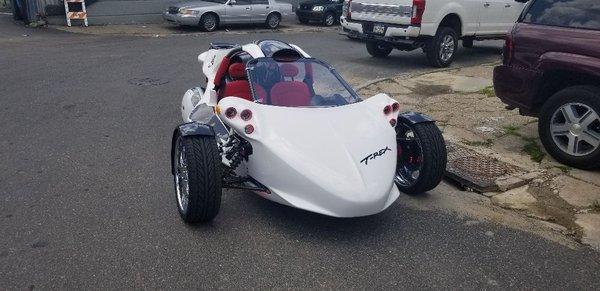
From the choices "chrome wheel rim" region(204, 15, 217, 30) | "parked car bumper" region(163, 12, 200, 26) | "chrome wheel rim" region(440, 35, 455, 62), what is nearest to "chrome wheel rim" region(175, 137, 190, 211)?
"chrome wheel rim" region(440, 35, 455, 62)

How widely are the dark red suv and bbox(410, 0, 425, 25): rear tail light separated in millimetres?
4815

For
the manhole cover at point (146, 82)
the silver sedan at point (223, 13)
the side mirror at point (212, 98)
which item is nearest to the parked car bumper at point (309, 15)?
the silver sedan at point (223, 13)

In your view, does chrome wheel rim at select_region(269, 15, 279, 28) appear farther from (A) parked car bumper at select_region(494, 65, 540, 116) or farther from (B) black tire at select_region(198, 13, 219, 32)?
(A) parked car bumper at select_region(494, 65, 540, 116)

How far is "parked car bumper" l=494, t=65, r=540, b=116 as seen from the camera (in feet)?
19.7

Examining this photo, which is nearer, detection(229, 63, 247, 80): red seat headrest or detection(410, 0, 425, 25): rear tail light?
detection(229, 63, 247, 80): red seat headrest

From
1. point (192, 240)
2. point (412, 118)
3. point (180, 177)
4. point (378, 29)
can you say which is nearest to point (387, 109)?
point (412, 118)

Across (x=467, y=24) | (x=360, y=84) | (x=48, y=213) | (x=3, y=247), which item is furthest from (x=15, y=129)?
(x=467, y=24)

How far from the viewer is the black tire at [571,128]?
5367 millimetres

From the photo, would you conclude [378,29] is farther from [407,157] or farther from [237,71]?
[407,157]

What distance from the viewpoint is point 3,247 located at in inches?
151

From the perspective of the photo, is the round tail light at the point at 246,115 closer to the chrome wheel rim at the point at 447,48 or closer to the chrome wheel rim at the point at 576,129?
the chrome wheel rim at the point at 576,129

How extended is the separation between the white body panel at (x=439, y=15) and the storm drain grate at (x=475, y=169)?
5722 mm

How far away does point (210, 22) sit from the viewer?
1825 cm

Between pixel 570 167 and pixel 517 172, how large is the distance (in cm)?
64
